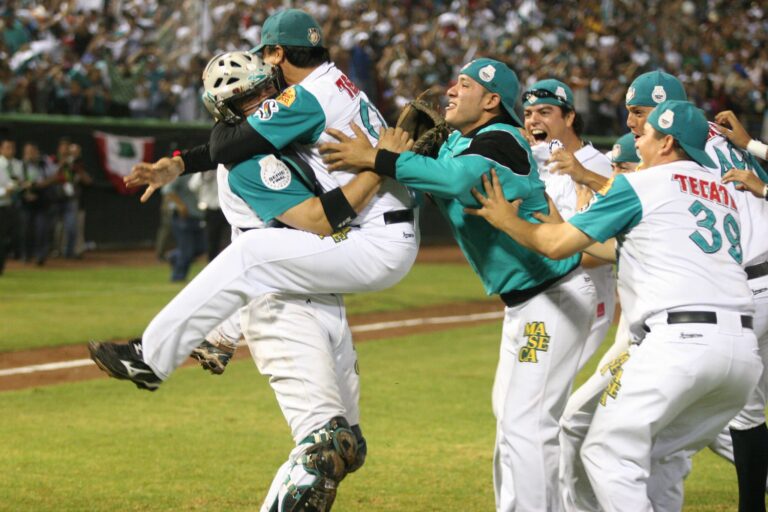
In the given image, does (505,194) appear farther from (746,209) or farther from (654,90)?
(746,209)

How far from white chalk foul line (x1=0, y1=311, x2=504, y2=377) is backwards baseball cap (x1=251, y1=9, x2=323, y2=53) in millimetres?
6915

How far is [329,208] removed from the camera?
5.10 m

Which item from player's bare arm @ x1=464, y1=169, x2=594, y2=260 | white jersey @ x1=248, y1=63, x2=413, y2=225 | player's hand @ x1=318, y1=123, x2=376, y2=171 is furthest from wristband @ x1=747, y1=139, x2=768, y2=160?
player's hand @ x1=318, y1=123, x2=376, y2=171

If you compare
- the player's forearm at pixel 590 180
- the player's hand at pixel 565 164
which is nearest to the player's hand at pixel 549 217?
the player's hand at pixel 565 164

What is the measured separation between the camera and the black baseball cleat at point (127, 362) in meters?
5.09

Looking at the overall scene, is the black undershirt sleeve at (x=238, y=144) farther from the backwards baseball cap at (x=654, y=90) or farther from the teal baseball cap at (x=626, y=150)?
the teal baseball cap at (x=626, y=150)

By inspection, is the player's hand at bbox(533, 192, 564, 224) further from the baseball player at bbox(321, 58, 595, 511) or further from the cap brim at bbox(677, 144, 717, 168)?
the cap brim at bbox(677, 144, 717, 168)

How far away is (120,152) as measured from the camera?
24.0 m

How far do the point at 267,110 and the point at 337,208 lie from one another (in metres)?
0.54

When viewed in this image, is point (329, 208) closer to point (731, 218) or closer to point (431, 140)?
point (431, 140)

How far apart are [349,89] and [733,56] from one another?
26.1 meters

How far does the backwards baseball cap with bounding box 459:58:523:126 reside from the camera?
5.53 meters

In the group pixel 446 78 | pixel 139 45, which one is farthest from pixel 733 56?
pixel 139 45

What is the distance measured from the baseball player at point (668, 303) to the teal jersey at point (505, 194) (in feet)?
1.06
